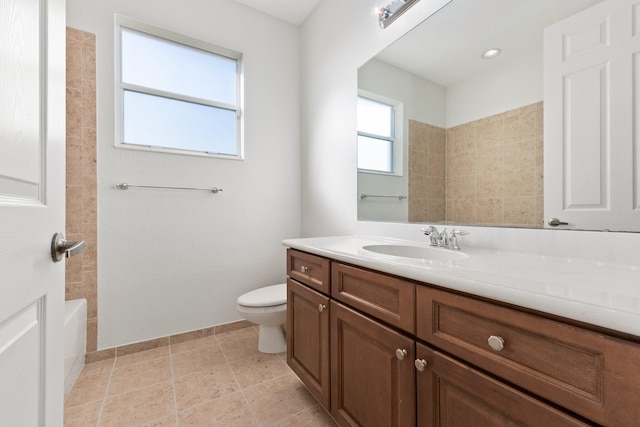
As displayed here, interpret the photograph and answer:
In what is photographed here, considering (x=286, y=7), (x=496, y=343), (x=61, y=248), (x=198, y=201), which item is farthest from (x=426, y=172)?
(x=286, y=7)

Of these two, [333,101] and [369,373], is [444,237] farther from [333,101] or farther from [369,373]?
[333,101]

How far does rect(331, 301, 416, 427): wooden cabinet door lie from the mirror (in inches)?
26.8

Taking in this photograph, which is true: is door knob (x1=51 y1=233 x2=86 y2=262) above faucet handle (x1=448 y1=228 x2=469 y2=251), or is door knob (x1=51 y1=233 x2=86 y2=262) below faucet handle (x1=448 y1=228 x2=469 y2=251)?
above

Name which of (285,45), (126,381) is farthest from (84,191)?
(285,45)

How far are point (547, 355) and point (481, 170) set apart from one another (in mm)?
851

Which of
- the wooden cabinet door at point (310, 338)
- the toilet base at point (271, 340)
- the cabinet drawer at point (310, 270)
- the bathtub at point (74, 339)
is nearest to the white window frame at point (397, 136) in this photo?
the cabinet drawer at point (310, 270)

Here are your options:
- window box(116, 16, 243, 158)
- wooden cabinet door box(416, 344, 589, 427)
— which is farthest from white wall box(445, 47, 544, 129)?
window box(116, 16, 243, 158)

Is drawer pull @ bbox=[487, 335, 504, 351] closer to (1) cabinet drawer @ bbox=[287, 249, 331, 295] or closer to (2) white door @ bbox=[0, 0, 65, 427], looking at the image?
(1) cabinet drawer @ bbox=[287, 249, 331, 295]

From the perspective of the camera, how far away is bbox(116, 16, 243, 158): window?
194 centimetres

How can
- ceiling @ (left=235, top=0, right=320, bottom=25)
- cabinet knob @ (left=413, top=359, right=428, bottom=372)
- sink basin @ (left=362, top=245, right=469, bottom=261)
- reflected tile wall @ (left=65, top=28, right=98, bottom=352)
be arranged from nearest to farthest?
cabinet knob @ (left=413, top=359, right=428, bottom=372), sink basin @ (left=362, top=245, right=469, bottom=261), reflected tile wall @ (left=65, top=28, right=98, bottom=352), ceiling @ (left=235, top=0, right=320, bottom=25)

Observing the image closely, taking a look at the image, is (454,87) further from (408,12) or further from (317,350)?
(317,350)

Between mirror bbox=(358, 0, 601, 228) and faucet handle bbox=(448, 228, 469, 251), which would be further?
faucet handle bbox=(448, 228, 469, 251)

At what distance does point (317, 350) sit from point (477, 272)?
33.3 inches

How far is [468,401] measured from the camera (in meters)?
0.66
